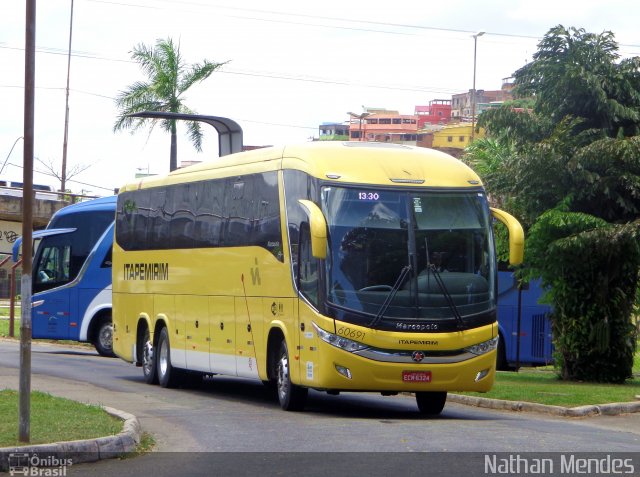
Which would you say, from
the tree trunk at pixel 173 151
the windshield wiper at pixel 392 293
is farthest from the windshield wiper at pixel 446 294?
the tree trunk at pixel 173 151

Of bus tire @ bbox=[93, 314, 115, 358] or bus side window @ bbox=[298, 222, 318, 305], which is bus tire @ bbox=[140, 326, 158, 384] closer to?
bus side window @ bbox=[298, 222, 318, 305]

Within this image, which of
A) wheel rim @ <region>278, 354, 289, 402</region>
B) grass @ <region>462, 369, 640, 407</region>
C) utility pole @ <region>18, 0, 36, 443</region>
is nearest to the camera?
utility pole @ <region>18, 0, 36, 443</region>

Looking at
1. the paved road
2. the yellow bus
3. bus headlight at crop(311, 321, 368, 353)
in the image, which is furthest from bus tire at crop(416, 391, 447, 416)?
bus headlight at crop(311, 321, 368, 353)

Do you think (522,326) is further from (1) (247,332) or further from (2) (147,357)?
(1) (247,332)

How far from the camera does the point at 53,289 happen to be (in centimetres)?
3164

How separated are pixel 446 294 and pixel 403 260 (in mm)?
718

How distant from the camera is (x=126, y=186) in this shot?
24.0m

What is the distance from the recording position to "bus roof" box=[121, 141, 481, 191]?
1602cm

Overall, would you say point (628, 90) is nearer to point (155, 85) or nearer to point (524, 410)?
point (524, 410)

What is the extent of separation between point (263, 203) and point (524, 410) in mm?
4913

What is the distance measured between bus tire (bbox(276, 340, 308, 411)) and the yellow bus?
3cm

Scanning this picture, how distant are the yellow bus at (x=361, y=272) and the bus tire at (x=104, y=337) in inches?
512

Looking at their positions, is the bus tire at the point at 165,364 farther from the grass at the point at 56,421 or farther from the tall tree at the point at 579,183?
the tall tree at the point at 579,183

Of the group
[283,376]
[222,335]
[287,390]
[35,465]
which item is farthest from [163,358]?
[35,465]
